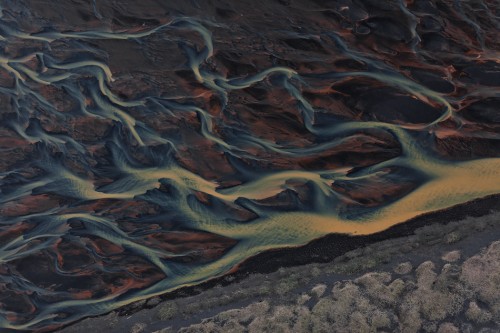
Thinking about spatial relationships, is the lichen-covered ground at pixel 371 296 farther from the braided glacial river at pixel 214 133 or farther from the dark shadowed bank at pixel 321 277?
the braided glacial river at pixel 214 133

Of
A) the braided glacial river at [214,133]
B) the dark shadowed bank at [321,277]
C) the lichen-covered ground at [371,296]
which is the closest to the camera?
the lichen-covered ground at [371,296]

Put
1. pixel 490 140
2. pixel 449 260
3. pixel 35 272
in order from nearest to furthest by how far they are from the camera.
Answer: pixel 449 260 → pixel 490 140 → pixel 35 272

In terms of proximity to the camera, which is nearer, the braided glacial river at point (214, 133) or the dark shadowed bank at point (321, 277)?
the dark shadowed bank at point (321, 277)

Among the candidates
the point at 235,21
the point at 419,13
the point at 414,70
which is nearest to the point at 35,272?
→ the point at 235,21

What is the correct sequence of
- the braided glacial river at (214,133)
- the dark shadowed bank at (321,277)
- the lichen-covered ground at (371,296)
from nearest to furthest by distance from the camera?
the lichen-covered ground at (371,296) → the dark shadowed bank at (321,277) → the braided glacial river at (214,133)

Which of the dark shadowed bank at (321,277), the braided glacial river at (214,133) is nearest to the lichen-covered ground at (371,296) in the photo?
the dark shadowed bank at (321,277)

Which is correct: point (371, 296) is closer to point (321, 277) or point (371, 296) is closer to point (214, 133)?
point (321, 277)

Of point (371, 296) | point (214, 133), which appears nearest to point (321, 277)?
point (371, 296)

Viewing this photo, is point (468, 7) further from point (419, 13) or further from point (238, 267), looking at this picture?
point (238, 267)
